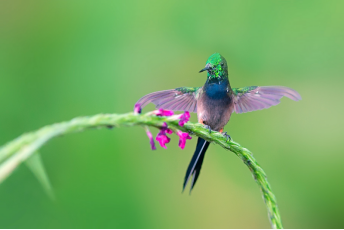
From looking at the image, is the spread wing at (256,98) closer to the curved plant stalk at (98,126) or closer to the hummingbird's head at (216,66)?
the hummingbird's head at (216,66)

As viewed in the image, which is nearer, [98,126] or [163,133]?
[98,126]

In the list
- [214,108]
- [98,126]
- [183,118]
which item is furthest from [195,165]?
[98,126]

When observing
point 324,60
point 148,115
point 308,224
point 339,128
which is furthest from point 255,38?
point 148,115

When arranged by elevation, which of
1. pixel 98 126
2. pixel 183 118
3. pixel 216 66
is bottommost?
pixel 98 126

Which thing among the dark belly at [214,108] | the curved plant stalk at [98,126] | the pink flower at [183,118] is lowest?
the curved plant stalk at [98,126]

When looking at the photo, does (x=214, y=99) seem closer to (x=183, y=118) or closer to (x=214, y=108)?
(x=214, y=108)

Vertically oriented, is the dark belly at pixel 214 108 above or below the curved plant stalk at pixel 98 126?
above

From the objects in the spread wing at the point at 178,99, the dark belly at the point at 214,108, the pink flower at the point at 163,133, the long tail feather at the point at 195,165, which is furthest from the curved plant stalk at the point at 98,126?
the dark belly at the point at 214,108
